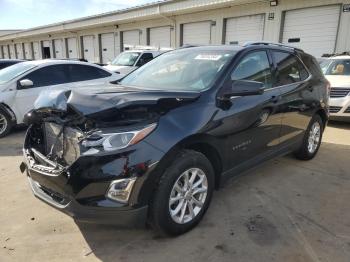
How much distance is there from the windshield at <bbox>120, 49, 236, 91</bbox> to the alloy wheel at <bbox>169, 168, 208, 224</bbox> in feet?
2.83

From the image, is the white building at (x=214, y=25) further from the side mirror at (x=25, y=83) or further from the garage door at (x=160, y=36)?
the side mirror at (x=25, y=83)

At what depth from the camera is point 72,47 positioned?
29.9 metres

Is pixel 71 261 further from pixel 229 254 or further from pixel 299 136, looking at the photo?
pixel 299 136

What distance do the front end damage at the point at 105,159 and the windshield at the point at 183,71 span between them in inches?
27.3

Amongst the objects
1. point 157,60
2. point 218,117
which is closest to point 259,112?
point 218,117

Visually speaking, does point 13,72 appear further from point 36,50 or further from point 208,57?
point 36,50

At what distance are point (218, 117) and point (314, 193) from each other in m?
1.77

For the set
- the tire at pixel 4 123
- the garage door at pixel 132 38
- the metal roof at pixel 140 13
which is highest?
the metal roof at pixel 140 13

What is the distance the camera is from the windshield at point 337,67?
8.60m

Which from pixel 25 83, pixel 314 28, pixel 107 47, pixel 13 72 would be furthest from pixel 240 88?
pixel 107 47

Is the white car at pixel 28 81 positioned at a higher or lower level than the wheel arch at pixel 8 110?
higher

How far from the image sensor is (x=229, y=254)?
2.77m

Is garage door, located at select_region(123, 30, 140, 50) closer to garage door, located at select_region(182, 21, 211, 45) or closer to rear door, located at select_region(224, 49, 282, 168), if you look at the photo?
garage door, located at select_region(182, 21, 211, 45)

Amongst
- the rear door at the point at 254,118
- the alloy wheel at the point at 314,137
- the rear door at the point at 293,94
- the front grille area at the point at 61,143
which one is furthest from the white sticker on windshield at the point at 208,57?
the alloy wheel at the point at 314,137
